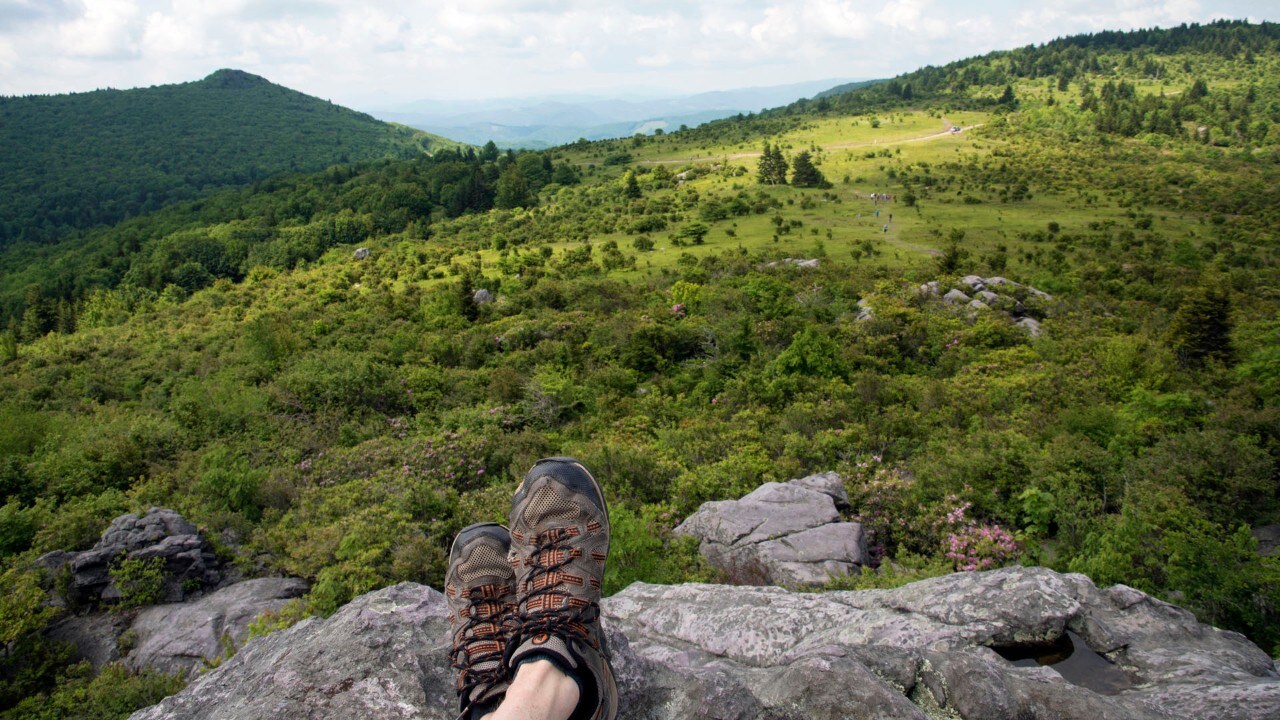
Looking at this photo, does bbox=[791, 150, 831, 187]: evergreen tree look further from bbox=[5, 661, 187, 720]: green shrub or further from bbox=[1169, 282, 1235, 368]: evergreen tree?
bbox=[5, 661, 187, 720]: green shrub

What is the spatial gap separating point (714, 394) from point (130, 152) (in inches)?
7889

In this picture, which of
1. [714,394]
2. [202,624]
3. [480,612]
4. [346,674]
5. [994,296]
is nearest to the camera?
[346,674]

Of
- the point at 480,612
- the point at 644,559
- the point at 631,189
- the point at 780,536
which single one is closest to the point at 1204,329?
the point at 780,536

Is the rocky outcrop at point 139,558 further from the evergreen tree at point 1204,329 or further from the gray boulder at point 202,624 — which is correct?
the evergreen tree at point 1204,329

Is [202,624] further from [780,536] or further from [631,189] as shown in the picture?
[631,189]

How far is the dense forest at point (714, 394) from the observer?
7.77m

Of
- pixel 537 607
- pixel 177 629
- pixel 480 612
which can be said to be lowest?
pixel 177 629

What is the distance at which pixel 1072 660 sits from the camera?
379cm

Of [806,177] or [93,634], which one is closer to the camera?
[93,634]

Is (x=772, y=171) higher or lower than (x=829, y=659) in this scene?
higher

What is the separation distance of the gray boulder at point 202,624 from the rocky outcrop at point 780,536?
5.69 metres

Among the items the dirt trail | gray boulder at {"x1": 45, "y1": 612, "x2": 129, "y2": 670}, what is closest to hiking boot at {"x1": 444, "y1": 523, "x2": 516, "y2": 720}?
gray boulder at {"x1": 45, "y1": 612, "x2": 129, "y2": 670}

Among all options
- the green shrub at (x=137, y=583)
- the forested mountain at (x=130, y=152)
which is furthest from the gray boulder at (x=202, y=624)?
the forested mountain at (x=130, y=152)

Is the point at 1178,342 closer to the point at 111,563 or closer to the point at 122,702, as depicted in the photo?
the point at 122,702
